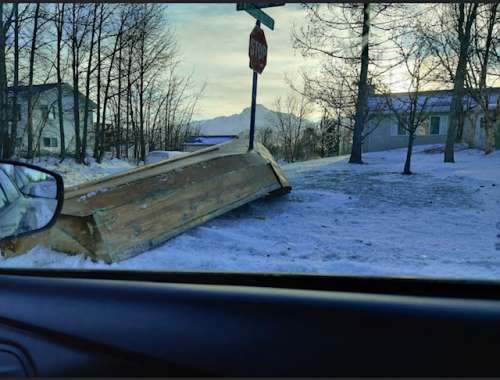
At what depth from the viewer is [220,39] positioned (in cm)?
260

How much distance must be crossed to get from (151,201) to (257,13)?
2.02 meters

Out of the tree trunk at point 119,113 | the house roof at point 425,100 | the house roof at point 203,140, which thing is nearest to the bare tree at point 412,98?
the house roof at point 425,100

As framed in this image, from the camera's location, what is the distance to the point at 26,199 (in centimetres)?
173

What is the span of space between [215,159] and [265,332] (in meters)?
3.70

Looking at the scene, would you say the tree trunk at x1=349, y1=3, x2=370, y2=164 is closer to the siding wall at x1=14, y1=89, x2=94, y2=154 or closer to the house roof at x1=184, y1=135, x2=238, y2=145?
the house roof at x1=184, y1=135, x2=238, y2=145

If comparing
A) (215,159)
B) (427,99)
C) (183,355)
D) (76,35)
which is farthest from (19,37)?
(183,355)

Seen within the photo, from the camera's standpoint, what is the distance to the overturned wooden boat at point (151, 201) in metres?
3.22

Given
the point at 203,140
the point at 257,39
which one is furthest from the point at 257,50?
the point at 203,140

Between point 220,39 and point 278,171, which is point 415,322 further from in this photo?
point 278,171

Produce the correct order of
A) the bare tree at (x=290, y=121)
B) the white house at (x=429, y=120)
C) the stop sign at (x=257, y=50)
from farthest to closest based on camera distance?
the white house at (x=429, y=120)
the stop sign at (x=257, y=50)
the bare tree at (x=290, y=121)

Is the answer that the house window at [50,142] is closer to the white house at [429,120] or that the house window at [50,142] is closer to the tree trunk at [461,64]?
the white house at [429,120]

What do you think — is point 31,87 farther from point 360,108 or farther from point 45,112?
point 360,108

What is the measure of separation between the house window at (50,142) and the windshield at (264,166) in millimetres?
2726

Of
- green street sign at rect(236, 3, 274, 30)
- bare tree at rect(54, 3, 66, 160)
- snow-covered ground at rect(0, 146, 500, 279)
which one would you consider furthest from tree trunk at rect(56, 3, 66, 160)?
snow-covered ground at rect(0, 146, 500, 279)
